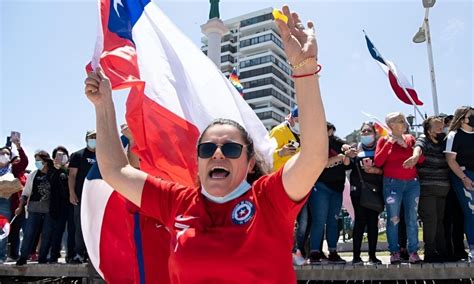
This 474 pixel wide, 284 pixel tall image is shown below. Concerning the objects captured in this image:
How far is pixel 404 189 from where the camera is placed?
20.0 ft

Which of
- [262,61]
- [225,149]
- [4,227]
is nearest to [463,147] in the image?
[225,149]

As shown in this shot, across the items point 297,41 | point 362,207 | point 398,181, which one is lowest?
point 362,207

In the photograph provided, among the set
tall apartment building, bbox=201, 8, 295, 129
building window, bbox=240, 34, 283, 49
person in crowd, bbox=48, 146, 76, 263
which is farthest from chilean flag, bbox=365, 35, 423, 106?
building window, bbox=240, 34, 283, 49

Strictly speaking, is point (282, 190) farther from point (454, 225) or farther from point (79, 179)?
point (79, 179)

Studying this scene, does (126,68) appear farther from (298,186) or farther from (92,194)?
(298,186)

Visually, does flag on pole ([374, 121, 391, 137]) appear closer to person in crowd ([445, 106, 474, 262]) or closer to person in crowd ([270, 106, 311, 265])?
person in crowd ([445, 106, 474, 262])

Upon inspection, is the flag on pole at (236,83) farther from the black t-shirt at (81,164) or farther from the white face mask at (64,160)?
the white face mask at (64,160)

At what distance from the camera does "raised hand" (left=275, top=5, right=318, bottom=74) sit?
186cm

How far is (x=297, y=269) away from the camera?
19.6ft

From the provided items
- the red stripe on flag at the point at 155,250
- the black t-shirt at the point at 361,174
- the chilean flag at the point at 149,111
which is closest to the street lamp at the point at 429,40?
the black t-shirt at the point at 361,174

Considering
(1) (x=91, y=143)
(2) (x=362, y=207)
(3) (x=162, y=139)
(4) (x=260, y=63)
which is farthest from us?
(4) (x=260, y=63)

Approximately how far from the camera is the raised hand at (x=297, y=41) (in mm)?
1862

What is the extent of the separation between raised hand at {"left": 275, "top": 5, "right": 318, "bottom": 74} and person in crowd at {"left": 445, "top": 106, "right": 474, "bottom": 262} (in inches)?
190

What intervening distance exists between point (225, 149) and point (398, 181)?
4537 mm
